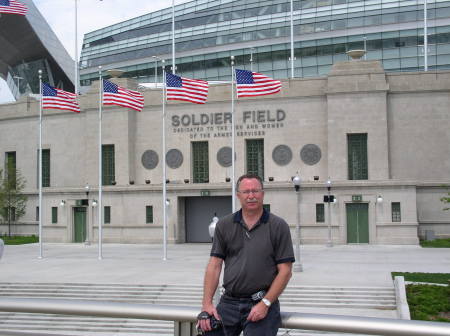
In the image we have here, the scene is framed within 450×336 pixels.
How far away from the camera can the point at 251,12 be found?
76062mm

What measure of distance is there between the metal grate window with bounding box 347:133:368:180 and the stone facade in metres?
0.53

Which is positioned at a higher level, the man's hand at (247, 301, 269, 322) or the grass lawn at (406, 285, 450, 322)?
the man's hand at (247, 301, 269, 322)

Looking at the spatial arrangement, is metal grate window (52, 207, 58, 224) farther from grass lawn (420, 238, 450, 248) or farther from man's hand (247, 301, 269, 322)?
man's hand (247, 301, 269, 322)

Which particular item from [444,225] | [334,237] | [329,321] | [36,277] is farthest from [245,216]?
[444,225]

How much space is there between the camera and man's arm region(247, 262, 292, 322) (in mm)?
5055

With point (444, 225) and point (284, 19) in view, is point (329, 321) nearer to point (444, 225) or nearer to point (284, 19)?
point (444, 225)

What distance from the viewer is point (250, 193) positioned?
555cm

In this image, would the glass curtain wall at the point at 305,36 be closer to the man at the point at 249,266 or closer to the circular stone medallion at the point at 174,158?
the circular stone medallion at the point at 174,158

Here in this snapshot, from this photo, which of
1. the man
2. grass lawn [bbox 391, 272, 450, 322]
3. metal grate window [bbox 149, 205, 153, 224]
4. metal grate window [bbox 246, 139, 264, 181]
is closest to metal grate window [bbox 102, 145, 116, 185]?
metal grate window [bbox 149, 205, 153, 224]

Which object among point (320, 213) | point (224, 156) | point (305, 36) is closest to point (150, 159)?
point (224, 156)

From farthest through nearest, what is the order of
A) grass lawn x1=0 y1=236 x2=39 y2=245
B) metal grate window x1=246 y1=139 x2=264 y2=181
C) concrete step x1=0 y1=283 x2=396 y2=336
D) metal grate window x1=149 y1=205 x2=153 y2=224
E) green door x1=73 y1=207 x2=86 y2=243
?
grass lawn x1=0 y1=236 x2=39 y2=245 < green door x1=73 y1=207 x2=86 y2=243 < metal grate window x1=246 y1=139 x2=264 y2=181 < metal grate window x1=149 y1=205 x2=153 y2=224 < concrete step x1=0 y1=283 x2=396 y2=336

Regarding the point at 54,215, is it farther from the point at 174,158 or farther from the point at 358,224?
the point at 358,224

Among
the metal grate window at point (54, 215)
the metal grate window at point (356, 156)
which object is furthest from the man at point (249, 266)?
the metal grate window at point (54, 215)

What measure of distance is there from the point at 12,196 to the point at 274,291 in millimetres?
47967
